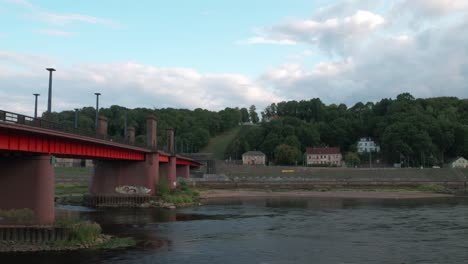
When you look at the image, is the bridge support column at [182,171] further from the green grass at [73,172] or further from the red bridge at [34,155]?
the red bridge at [34,155]

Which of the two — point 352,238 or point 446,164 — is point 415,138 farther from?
point 352,238

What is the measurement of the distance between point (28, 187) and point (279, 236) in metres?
20.5

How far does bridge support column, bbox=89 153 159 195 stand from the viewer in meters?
76.8

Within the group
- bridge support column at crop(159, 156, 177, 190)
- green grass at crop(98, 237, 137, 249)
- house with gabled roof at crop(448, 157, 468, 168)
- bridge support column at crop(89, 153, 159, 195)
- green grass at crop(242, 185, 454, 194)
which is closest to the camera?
green grass at crop(98, 237, 137, 249)

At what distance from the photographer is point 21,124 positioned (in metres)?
35.7

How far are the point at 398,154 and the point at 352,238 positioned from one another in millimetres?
152697

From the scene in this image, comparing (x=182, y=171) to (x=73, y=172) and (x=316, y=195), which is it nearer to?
(x=73, y=172)

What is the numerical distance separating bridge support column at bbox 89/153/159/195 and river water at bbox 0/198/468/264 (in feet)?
34.6

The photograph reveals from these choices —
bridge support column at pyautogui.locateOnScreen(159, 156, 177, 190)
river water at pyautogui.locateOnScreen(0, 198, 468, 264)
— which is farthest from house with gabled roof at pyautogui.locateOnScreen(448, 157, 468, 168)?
river water at pyautogui.locateOnScreen(0, 198, 468, 264)

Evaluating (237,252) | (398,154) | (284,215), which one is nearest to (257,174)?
(398,154)

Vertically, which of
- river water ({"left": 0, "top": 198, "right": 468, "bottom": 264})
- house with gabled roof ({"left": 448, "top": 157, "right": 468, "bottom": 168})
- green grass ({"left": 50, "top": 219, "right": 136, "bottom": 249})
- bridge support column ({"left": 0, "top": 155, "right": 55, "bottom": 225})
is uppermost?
house with gabled roof ({"left": 448, "top": 157, "right": 468, "bottom": 168})

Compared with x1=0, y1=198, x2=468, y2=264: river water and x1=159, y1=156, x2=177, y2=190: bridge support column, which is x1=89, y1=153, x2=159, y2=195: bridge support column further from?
x1=159, y1=156, x2=177, y2=190: bridge support column

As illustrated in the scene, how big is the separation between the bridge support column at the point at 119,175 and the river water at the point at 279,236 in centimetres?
1053

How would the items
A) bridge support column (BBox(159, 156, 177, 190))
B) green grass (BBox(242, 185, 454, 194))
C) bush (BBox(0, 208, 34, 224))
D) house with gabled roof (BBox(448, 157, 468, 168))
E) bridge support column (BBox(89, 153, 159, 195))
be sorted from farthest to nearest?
1. house with gabled roof (BBox(448, 157, 468, 168))
2. green grass (BBox(242, 185, 454, 194))
3. bridge support column (BBox(159, 156, 177, 190))
4. bridge support column (BBox(89, 153, 159, 195))
5. bush (BBox(0, 208, 34, 224))
